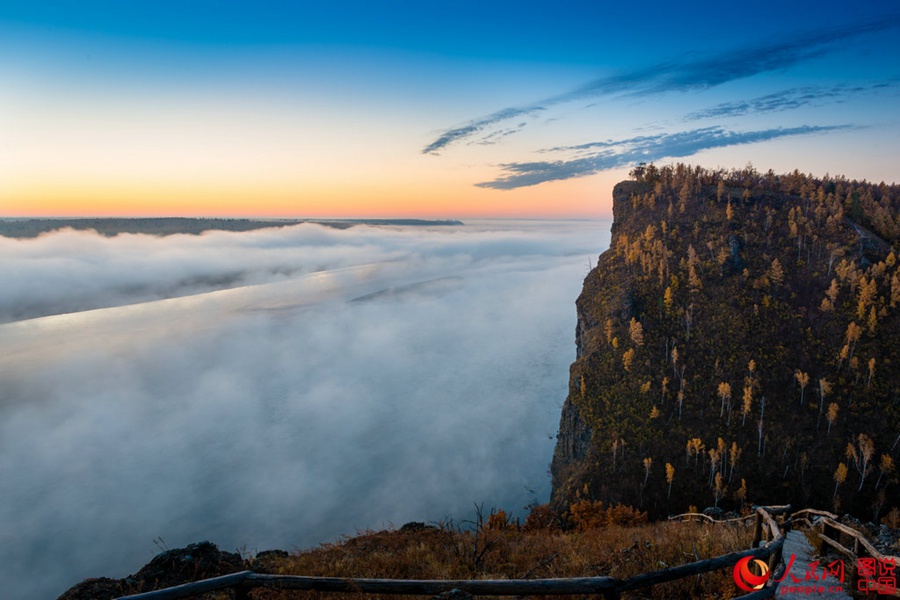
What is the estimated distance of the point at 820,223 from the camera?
149000mm

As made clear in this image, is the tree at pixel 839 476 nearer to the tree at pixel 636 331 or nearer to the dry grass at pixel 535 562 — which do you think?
the tree at pixel 636 331

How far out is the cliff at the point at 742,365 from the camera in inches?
4092

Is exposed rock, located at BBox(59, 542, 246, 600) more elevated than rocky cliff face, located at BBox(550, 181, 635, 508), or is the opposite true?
exposed rock, located at BBox(59, 542, 246, 600)

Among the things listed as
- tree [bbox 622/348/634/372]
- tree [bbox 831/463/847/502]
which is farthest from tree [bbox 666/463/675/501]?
tree [bbox 831/463/847/502]

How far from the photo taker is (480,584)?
21.5 feet

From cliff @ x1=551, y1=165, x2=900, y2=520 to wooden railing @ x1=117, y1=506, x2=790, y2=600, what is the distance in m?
110

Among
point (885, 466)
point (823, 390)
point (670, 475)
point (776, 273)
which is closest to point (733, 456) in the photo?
point (670, 475)

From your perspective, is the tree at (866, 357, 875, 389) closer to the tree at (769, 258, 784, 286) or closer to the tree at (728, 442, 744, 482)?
the tree at (769, 258, 784, 286)

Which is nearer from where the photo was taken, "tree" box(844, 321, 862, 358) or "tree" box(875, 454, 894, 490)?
"tree" box(875, 454, 894, 490)

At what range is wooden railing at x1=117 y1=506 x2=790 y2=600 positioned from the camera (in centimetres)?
599

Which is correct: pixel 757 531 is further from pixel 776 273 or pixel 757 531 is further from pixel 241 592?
pixel 776 273

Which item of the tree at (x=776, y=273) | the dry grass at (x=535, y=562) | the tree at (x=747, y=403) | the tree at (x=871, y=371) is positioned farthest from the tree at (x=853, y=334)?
the dry grass at (x=535, y=562)

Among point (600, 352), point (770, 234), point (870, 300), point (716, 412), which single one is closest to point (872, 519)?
point (716, 412)

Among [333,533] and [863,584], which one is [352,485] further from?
[863,584]
